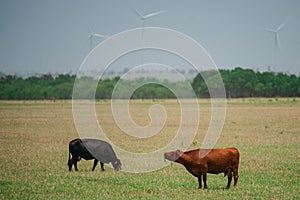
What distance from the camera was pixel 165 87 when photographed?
12888 cm

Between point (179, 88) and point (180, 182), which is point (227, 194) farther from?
point (179, 88)

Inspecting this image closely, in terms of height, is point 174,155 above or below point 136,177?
above

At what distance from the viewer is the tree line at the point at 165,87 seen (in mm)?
121062

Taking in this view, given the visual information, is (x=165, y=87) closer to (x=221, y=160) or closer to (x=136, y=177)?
(x=136, y=177)

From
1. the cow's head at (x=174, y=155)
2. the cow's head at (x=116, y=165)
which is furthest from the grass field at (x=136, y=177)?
the cow's head at (x=174, y=155)

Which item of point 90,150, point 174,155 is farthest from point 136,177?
point 174,155

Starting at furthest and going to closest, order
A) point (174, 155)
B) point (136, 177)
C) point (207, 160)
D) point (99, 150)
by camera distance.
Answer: point (99, 150), point (136, 177), point (174, 155), point (207, 160)

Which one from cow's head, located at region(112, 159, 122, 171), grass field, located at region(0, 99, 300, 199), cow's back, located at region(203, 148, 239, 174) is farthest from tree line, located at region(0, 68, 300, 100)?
cow's back, located at region(203, 148, 239, 174)

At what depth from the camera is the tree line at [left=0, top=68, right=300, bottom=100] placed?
121m

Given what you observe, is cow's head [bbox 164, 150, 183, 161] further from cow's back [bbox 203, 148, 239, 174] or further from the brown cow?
cow's back [bbox 203, 148, 239, 174]

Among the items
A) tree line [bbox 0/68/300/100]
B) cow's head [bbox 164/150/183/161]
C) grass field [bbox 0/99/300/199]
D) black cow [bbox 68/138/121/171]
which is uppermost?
tree line [bbox 0/68/300/100]

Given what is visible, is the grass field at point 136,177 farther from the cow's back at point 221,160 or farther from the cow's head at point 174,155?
the cow's head at point 174,155

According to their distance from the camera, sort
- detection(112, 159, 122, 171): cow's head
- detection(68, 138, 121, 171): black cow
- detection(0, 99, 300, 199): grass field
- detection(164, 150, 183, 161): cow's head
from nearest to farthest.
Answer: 1. detection(0, 99, 300, 199): grass field
2. detection(164, 150, 183, 161): cow's head
3. detection(68, 138, 121, 171): black cow
4. detection(112, 159, 122, 171): cow's head

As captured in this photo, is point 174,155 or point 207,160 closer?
point 207,160
